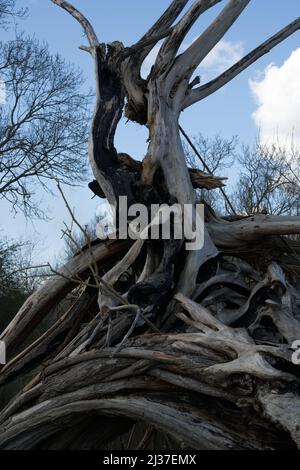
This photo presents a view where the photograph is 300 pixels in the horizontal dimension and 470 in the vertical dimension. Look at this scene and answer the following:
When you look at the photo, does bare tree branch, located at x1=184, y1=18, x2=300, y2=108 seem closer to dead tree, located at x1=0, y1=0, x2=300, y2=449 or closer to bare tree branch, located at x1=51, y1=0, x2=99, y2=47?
dead tree, located at x1=0, y1=0, x2=300, y2=449

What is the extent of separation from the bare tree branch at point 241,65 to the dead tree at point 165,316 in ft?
0.04

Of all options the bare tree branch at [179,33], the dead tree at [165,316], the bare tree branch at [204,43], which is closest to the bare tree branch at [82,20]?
the dead tree at [165,316]

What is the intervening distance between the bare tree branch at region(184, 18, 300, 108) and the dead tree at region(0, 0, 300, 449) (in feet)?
0.04

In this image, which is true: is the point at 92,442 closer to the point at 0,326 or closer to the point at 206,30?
the point at 206,30

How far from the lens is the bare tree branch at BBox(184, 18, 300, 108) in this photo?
5867 millimetres

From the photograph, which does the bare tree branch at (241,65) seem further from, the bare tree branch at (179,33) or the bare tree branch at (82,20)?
the bare tree branch at (82,20)

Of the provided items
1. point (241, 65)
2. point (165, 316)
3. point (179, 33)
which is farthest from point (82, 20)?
point (165, 316)

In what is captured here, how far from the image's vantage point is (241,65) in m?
5.96

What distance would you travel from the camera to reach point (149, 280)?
14.8ft

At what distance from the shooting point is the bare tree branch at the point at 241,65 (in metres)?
5.87

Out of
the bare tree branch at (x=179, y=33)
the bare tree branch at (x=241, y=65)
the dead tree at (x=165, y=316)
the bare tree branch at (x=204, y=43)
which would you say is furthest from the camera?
the bare tree branch at (x=241, y=65)
